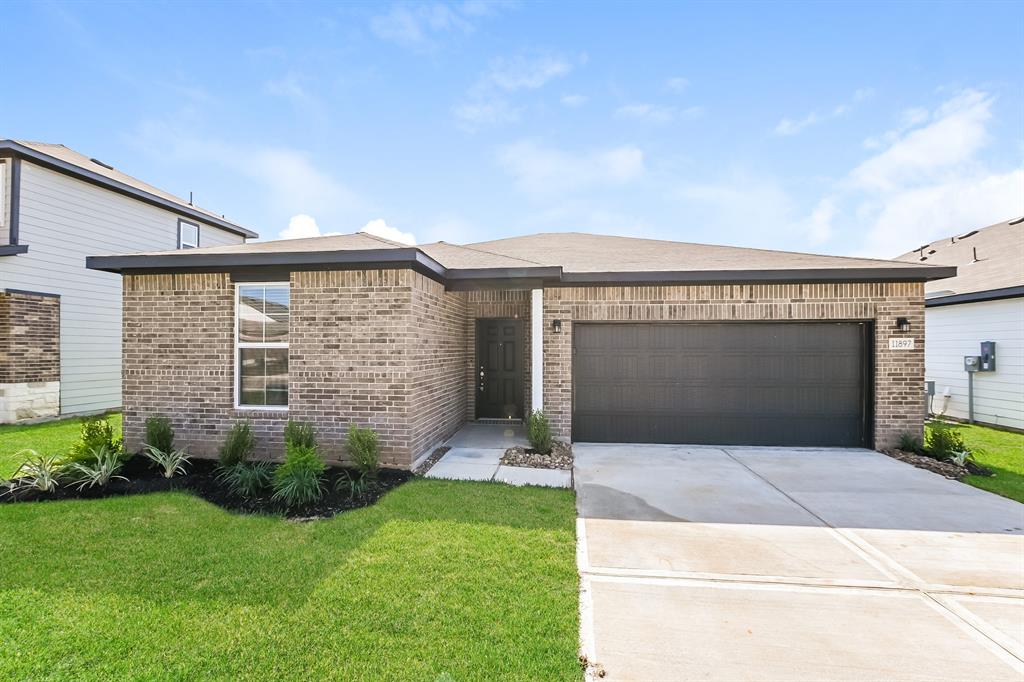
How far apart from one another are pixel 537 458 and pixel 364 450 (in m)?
2.39

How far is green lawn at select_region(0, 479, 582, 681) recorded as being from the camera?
2.27 meters

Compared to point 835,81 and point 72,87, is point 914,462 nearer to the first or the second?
point 835,81

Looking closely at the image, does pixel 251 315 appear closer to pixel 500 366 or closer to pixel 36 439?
pixel 500 366

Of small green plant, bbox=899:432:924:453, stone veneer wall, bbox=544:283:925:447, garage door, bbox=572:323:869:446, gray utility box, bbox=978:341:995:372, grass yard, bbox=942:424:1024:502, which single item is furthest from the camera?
gray utility box, bbox=978:341:995:372

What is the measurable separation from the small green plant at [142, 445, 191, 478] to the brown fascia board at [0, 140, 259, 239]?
7.94m

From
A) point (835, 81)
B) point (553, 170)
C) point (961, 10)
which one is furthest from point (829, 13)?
point (553, 170)

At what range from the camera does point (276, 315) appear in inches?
241

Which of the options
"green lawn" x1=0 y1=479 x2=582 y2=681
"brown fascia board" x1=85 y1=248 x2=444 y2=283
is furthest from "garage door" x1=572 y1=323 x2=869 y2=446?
"green lawn" x1=0 y1=479 x2=582 y2=681

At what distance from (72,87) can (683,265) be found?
42.2ft

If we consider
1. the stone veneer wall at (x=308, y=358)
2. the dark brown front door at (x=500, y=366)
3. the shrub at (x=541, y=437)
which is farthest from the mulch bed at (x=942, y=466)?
the stone veneer wall at (x=308, y=358)

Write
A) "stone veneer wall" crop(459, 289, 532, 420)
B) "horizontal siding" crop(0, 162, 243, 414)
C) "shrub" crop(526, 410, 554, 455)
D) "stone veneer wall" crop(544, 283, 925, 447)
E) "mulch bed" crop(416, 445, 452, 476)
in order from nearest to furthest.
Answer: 1. "mulch bed" crop(416, 445, 452, 476)
2. "shrub" crop(526, 410, 554, 455)
3. "stone veneer wall" crop(544, 283, 925, 447)
4. "stone veneer wall" crop(459, 289, 532, 420)
5. "horizontal siding" crop(0, 162, 243, 414)

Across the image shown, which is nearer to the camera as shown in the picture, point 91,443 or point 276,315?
point 91,443

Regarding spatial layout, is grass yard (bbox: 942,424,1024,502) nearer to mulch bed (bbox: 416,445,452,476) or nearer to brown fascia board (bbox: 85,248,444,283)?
mulch bed (bbox: 416,445,452,476)

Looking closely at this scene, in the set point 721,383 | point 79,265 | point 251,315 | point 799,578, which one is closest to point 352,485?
point 251,315
